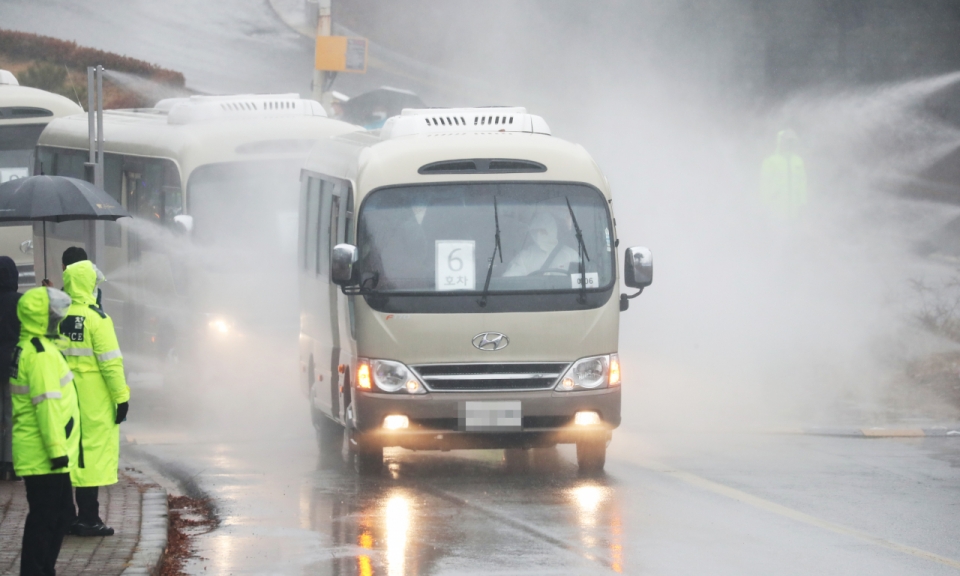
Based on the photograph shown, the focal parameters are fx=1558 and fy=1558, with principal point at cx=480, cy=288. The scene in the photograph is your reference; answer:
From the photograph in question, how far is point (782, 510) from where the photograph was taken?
998 centimetres

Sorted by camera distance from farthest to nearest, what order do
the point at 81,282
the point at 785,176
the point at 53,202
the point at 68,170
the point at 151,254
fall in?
the point at 785,176
the point at 68,170
the point at 151,254
the point at 53,202
the point at 81,282

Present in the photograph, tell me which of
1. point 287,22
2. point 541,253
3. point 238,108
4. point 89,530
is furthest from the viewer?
point 287,22

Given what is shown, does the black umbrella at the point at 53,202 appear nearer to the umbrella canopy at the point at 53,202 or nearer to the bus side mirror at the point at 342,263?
the umbrella canopy at the point at 53,202

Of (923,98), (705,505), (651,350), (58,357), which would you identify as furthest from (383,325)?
(923,98)

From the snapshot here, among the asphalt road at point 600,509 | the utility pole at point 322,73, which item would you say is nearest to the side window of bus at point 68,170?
the asphalt road at point 600,509

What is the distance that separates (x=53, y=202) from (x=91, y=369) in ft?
12.6

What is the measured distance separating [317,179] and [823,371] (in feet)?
24.4

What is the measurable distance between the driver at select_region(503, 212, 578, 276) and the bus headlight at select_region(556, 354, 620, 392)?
687 mm

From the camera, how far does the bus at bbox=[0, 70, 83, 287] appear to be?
2302cm

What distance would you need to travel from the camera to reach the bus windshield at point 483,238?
436 inches

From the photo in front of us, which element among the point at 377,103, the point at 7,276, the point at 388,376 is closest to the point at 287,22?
the point at 377,103

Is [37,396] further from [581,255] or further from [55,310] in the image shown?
[581,255]

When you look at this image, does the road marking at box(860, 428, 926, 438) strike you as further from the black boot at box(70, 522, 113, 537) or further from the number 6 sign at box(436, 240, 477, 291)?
the black boot at box(70, 522, 113, 537)

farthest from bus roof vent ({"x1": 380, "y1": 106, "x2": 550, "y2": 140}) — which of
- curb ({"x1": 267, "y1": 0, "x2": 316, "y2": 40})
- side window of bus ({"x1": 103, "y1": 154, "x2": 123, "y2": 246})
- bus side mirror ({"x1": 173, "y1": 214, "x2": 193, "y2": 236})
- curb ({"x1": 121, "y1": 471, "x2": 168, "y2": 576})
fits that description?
curb ({"x1": 267, "y1": 0, "x2": 316, "y2": 40})
